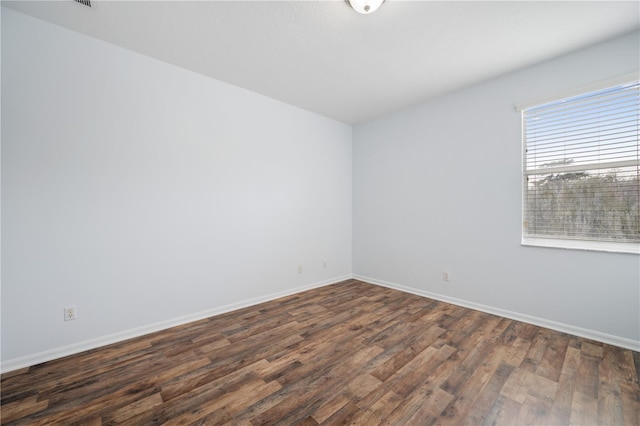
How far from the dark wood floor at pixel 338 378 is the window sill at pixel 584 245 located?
849 mm

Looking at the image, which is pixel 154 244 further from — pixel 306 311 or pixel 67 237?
pixel 306 311

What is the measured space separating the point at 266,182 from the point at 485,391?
3.04 m

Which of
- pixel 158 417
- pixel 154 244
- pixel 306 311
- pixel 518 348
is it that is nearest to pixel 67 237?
pixel 154 244

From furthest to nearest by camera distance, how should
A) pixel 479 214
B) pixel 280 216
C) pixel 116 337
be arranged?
1. pixel 280 216
2. pixel 479 214
3. pixel 116 337

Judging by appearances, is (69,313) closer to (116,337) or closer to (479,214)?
(116,337)

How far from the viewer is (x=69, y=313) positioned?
2182 mm

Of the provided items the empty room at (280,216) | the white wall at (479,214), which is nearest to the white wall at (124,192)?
the empty room at (280,216)

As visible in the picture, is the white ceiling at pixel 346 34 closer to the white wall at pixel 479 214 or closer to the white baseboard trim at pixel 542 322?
the white wall at pixel 479 214

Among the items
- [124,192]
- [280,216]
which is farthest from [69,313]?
[280,216]

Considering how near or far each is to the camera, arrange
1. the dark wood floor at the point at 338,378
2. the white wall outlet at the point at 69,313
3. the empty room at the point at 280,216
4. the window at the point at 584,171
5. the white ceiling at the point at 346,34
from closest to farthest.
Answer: the dark wood floor at the point at 338,378
the empty room at the point at 280,216
the white ceiling at the point at 346,34
the white wall outlet at the point at 69,313
the window at the point at 584,171

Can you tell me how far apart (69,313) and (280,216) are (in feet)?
7.57

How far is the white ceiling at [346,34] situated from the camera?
6.37ft

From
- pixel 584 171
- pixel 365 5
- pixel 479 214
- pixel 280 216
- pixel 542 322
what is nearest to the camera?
pixel 365 5

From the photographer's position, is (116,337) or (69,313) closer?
(69,313)
